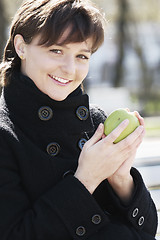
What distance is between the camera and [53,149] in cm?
201

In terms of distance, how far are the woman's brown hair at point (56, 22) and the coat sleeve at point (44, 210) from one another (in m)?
0.43

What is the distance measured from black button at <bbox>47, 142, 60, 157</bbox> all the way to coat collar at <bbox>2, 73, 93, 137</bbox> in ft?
0.22

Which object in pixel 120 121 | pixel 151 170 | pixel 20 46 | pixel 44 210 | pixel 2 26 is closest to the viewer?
pixel 44 210

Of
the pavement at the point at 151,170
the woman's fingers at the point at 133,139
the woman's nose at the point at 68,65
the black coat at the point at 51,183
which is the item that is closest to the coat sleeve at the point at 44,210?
the black coat at the point at 51,183

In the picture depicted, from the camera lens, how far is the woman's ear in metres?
2.04

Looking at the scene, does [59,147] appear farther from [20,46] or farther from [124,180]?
[20,46]

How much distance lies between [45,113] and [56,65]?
21cm

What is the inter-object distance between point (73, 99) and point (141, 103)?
1252 cm

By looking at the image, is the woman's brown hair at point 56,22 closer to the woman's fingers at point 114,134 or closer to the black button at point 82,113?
the black button at point 82,113

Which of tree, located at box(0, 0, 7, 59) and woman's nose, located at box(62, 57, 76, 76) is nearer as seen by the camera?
woman's nose, located at box(62, 57, 76, 76)

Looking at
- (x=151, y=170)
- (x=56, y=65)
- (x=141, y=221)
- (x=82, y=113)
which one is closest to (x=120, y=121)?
(x=82, y=113)

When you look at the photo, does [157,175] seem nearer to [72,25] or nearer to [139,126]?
[139,126]

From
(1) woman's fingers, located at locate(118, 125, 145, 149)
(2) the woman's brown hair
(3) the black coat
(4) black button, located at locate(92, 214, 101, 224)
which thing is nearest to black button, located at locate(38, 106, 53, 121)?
(3) the black coat

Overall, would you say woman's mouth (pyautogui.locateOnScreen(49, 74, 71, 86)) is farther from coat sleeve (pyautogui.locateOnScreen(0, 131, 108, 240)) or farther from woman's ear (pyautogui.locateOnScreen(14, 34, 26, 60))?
coat sleeve (pyautogui.locateOnScreen(0, 131, 108, 240))
